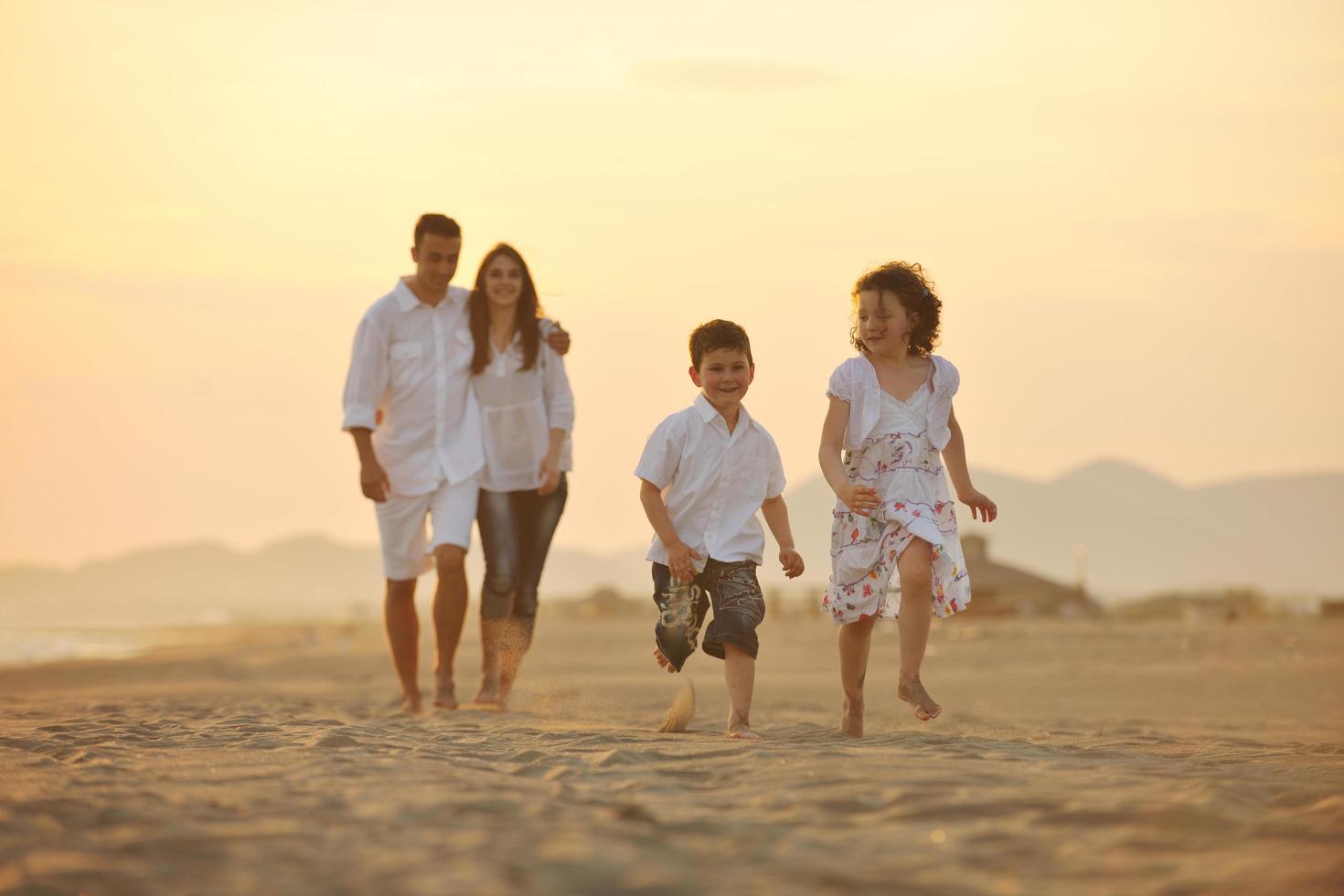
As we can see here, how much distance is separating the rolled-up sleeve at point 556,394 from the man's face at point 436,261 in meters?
0.58

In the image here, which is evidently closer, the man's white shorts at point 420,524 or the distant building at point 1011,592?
the man's white shorts at point 420,524

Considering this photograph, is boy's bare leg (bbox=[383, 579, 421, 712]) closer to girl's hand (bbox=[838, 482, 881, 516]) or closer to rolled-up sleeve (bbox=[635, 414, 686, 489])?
rolled-up sleeve (bbox=[635, 414, 686, 489])

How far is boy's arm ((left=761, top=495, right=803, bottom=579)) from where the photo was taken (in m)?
5.56

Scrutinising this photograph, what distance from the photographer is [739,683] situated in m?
5.62

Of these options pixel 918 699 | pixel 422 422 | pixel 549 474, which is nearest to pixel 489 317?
pixel 422 422

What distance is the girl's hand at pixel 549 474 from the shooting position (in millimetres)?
7273

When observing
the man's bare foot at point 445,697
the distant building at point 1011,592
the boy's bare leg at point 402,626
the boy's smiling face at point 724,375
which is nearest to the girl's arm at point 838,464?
the boy's smiling face at point 724,375

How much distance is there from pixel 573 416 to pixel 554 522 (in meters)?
0.54

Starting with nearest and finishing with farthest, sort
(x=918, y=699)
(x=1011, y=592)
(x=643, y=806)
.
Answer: (x=643, y=806)
(x=918, y=699)
(x=1011, y=592)

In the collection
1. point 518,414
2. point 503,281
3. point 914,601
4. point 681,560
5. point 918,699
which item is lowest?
point 918,699

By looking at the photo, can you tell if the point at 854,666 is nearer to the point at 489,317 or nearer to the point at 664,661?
the point at 664,661

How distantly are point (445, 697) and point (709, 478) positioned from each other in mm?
1995

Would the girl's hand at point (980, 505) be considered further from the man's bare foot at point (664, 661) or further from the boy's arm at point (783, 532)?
the man's bare foot at point (664, 661)

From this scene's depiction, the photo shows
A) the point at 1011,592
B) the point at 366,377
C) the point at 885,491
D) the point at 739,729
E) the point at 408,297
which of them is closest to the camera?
the point at 739,729
